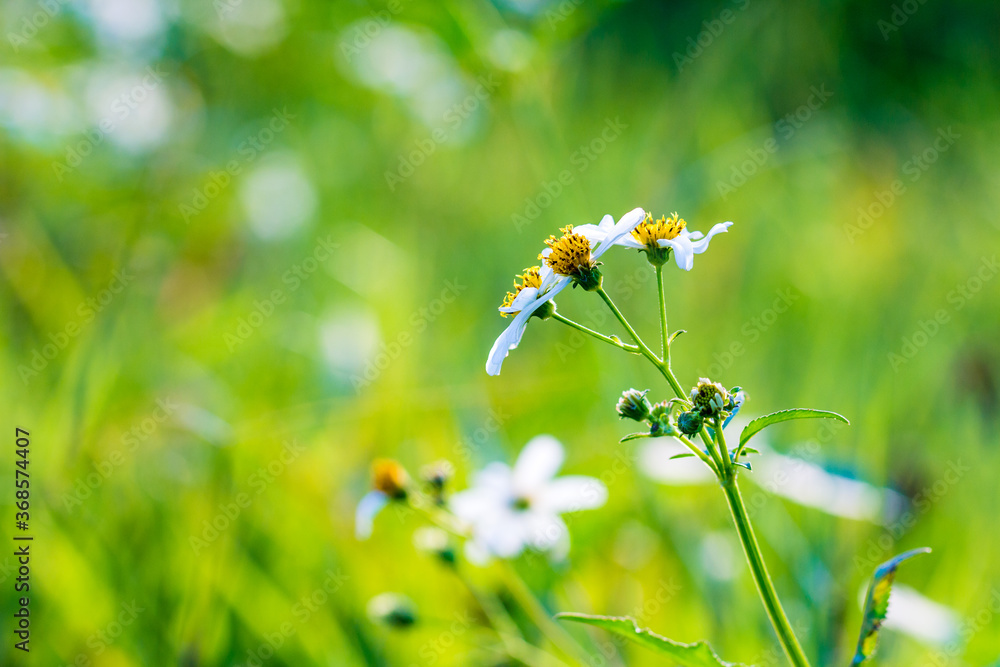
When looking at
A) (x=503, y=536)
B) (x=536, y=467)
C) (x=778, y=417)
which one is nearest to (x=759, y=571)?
(x=778, y=417)

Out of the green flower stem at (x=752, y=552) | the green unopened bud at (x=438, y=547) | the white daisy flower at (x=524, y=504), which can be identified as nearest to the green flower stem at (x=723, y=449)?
the green flower stem at (x=752, y=552)

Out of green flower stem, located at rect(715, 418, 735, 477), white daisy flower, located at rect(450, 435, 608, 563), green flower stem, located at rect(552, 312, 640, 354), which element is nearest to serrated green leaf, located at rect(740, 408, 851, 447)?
green flower stem, located at rect(715, 418, 735, 477)

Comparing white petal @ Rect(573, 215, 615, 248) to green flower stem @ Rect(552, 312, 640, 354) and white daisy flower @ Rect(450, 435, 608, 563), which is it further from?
white daisy flower @ Rect(450, 435, 608, 563)

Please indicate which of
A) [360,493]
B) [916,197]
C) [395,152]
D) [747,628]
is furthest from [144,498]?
[916,197]

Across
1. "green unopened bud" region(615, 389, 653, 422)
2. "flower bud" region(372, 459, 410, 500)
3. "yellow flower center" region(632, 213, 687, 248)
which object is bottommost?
"flower bud" region(372, 459, 410, 500)

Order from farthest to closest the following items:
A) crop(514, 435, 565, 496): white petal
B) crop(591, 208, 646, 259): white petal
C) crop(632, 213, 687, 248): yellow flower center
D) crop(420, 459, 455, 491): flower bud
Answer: crop(514, 435, 565, 496): white petal
crop(420, 459, 455, 491): flower bud
crop(632, 213, 687, 248): yellow flower center
crop(591, 208, 646, 259): white petal

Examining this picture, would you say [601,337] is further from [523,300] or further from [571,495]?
[571,495]
